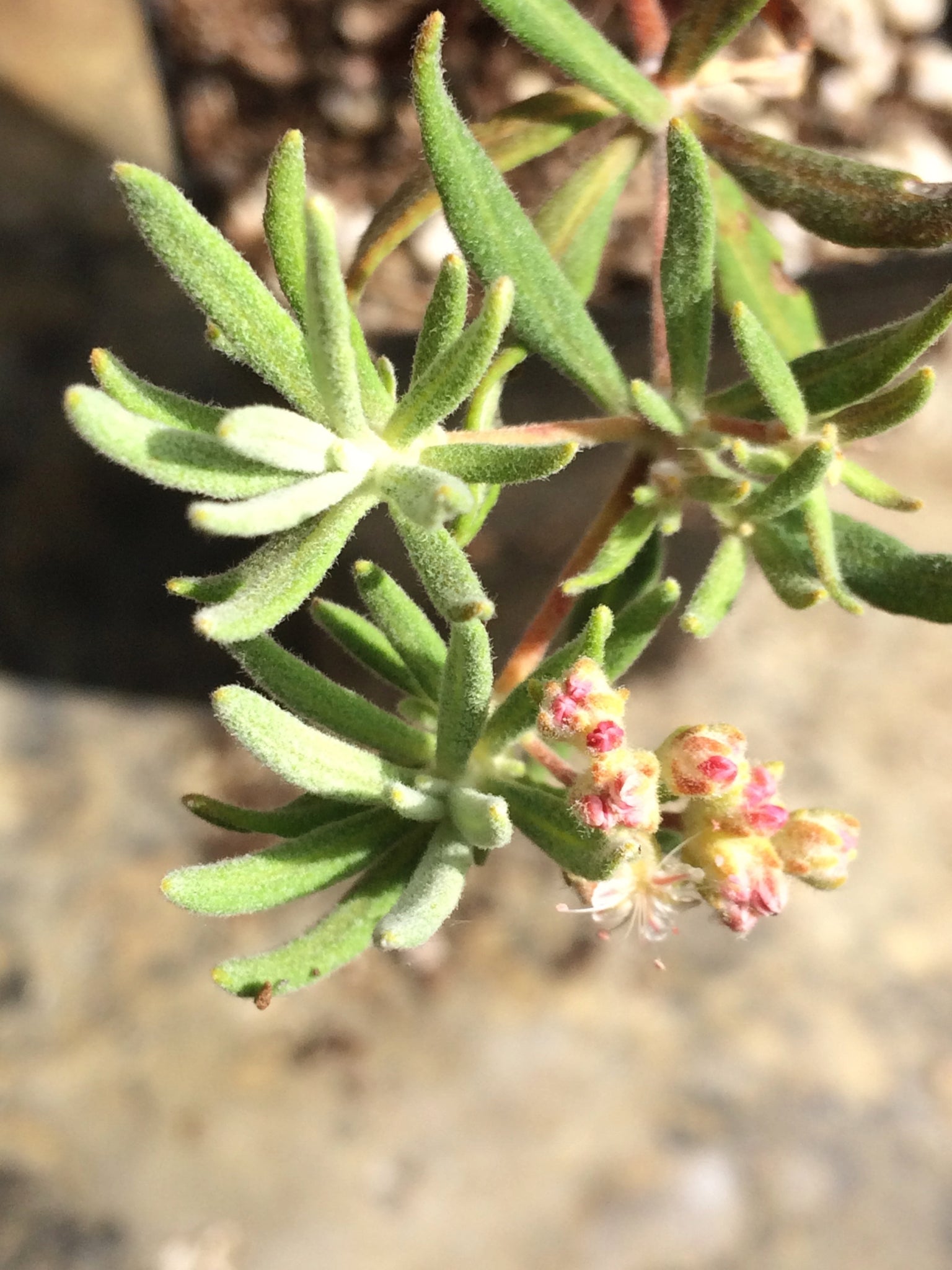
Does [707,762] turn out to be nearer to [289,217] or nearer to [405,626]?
[405,626]

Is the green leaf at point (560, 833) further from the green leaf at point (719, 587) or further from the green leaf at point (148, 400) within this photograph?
the green leaf at point (148, 400)

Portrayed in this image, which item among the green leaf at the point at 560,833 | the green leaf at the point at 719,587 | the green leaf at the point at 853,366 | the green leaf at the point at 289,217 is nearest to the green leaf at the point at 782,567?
the green leaf at the point at 719,587

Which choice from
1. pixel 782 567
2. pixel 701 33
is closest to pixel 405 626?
pixel 782 567

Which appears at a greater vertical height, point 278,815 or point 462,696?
point 462,696

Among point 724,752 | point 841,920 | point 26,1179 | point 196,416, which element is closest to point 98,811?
point 26,1179

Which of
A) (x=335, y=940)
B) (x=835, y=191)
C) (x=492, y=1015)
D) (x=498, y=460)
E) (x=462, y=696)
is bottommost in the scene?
(x=492, y=1015)

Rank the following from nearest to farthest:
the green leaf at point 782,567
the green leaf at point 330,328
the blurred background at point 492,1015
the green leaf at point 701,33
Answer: the green leaf at point 330,328 < the green leaf at point 782,567 < the green leaf at point 701,33 < the blurred background at point 492,1015
